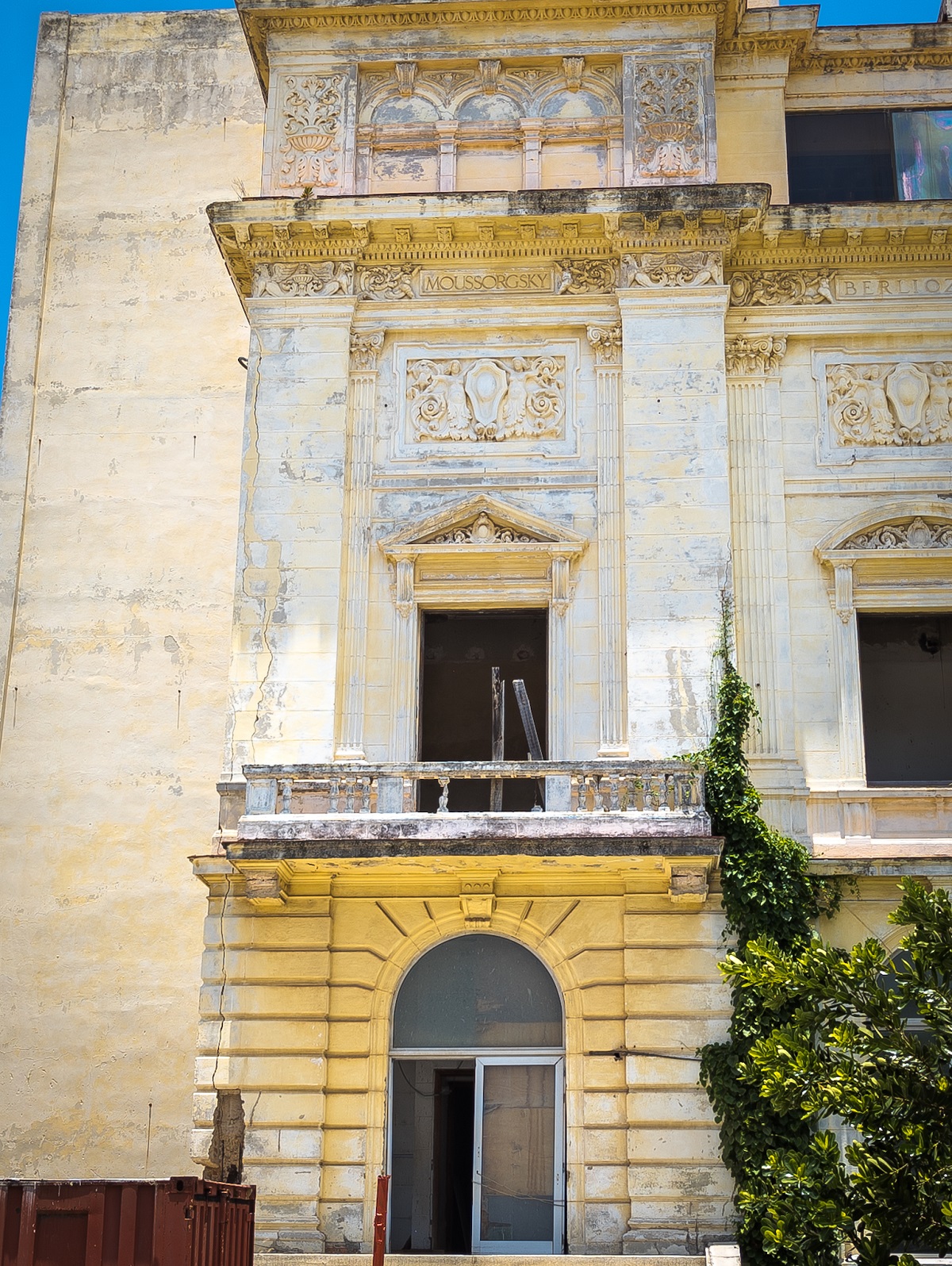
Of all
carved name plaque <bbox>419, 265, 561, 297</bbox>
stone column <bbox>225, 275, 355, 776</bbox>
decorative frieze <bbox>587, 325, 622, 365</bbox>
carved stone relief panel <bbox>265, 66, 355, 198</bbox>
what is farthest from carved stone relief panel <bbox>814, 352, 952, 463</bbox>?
carved stone relief panel <bbox>265, 66, 355, 198</bbox>

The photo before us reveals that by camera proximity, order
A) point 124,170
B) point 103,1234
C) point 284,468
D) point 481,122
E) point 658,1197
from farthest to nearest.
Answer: point 124,170 → point 481,122 → point 284,468 → point 658,1197 → point 103,1234

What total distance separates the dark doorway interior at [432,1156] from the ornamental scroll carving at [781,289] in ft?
36.1

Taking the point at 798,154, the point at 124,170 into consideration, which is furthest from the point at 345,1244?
the point at 124,170

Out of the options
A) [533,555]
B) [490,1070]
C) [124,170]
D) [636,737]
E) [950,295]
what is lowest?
[490,1070]

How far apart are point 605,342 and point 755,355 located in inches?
82.5

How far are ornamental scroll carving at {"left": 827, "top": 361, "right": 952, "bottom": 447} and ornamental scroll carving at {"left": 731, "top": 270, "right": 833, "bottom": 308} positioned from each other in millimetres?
1071

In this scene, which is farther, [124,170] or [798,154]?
[124,170]

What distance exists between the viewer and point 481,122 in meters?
24.1

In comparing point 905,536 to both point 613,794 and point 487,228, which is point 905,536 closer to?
point 613,794

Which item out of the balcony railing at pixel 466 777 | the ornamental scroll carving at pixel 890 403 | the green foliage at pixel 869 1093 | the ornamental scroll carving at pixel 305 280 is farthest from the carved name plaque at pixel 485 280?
the green foliage at pixel 869 1093

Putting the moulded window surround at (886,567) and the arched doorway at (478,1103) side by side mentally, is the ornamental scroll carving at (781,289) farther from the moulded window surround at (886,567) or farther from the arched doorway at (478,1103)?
the arched doorway at (478,1103)

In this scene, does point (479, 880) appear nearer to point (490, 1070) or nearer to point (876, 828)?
point (490, 1070)

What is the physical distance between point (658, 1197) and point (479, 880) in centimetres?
416

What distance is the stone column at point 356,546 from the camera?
2155 cm
